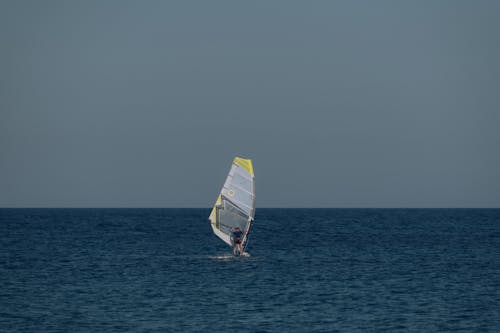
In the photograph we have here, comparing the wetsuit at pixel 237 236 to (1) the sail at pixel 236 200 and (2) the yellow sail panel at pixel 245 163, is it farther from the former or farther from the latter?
(2) the yellow sail panel at pixel 245 163

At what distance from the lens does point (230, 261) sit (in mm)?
74562

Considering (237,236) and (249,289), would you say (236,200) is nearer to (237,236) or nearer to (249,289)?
(237,236)

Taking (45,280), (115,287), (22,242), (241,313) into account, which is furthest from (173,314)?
(22,242)

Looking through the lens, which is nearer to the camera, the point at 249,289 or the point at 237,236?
the point at 249,289

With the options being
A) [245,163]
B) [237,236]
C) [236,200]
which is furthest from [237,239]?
[245,163]

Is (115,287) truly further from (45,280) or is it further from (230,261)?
(230,261)

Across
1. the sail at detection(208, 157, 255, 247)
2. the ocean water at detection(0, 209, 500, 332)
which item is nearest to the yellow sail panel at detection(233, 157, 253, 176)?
the sail at detection(208, 157, 255, 247)

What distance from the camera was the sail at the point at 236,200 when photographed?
2803 inches

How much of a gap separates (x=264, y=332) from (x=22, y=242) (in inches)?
2632

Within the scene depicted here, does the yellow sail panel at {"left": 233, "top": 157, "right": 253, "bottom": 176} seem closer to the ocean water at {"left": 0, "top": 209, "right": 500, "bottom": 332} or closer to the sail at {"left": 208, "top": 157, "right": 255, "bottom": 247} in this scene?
the sail at {"left": 208, "top": 157, "right": 255, "bottom": 247}

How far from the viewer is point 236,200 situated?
237 feet

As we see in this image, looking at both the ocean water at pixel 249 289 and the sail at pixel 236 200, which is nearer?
the ocean water at pixel 249 289

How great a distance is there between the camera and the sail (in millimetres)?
71188

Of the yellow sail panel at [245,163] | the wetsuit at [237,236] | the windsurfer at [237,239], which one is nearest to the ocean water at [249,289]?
the windsurfer at [237,239]
